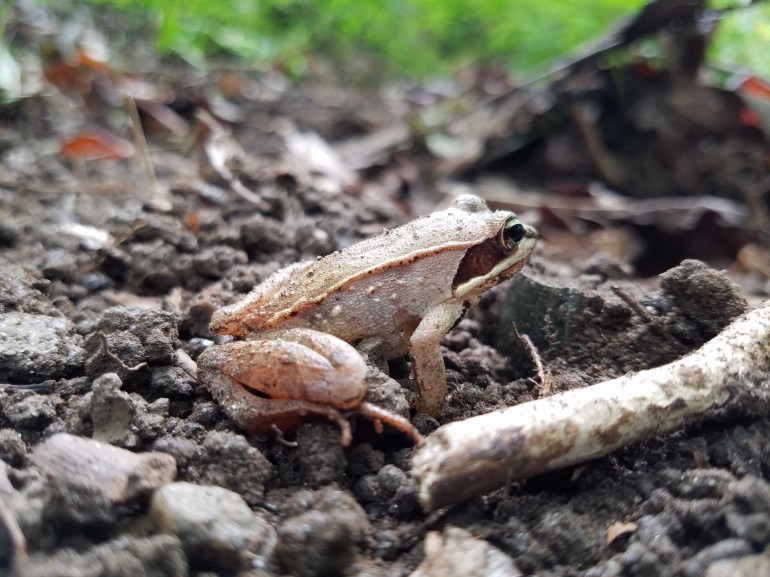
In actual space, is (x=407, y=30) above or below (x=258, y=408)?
below

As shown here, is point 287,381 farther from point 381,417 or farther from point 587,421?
point 587,421

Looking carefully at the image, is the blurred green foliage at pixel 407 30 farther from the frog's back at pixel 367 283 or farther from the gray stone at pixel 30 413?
the gray stone at pixel 30 413

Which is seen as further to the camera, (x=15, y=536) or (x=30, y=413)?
(x=30, y=413)

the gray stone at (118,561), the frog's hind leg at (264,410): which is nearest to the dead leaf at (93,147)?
the frog's hind leg at (264,410)

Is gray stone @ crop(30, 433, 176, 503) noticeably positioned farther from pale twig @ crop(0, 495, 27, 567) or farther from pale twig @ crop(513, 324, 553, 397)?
pale twig @ crop(513, 324, 553, 397)

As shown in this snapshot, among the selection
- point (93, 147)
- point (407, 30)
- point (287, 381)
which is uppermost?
point (287, 381)

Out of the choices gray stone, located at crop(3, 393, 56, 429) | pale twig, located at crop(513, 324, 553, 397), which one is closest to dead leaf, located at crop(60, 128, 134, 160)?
gray stone, located at crop(3, 393, 56, 429)

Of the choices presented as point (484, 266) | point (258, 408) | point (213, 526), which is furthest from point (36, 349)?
point (484, 266)
